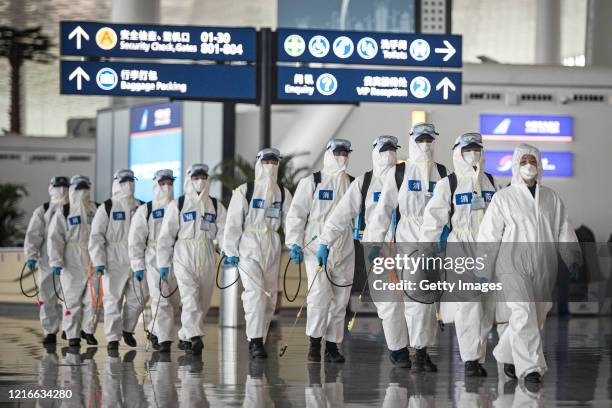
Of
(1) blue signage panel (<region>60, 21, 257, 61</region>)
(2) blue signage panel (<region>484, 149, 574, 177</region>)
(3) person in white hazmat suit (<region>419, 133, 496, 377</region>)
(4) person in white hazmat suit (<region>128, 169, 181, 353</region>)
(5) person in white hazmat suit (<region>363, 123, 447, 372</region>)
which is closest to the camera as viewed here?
(3) person in white hazmat suit (<region>419, 133, 496, 377</region>)

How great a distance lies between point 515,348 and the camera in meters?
9.52

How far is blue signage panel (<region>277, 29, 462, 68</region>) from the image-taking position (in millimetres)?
15547

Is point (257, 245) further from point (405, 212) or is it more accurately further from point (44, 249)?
point (44, 249)

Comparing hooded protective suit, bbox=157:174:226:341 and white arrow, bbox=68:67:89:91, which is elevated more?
white arrow, bbox=68:67:89:91

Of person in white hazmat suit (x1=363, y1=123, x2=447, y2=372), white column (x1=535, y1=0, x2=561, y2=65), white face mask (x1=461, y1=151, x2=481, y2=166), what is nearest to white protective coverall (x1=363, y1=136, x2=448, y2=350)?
person in white hazmat suit (x1=363, y1=123, x2=447, y2=372)

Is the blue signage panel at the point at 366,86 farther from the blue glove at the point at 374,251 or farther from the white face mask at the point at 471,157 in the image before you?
the white face mask at the point at 471,157

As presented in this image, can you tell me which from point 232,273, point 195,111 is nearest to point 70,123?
point 195,111

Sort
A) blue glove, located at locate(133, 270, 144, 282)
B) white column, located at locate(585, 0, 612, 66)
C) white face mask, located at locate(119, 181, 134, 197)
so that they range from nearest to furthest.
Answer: blue glove, located at locate(133, 270, 144, 282) → white face mask, located at locate(119, 181, 134, 197) → white column, located at locate(585, 0, 612, 66)

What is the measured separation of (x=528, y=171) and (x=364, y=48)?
6251mm

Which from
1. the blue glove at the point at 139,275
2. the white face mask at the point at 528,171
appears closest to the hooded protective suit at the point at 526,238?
the white face mask at the point at 528,171

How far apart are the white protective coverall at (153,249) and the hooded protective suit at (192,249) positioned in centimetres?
36

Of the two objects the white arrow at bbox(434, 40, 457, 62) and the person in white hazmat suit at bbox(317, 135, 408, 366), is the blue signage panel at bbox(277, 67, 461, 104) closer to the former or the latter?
the white arrow at bbox(434, 40, 457, 62)

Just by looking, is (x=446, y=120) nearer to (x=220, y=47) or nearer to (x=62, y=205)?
(x=220, y=47)

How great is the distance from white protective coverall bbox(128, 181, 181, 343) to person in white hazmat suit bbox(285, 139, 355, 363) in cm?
A: 178
